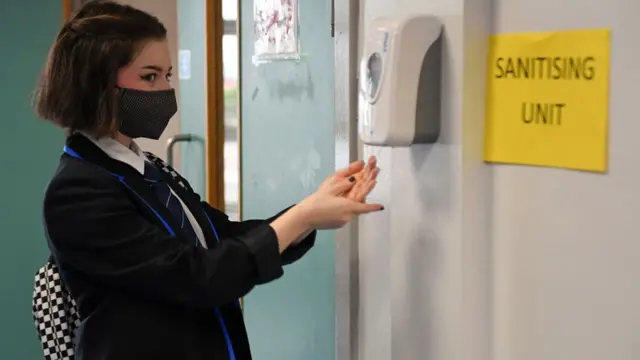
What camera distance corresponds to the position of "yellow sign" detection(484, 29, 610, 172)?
0.88 m

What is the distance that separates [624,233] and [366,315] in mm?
617

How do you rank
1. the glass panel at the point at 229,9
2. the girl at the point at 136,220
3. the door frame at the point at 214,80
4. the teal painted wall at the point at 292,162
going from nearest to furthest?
1. the girl at the point at 136,220
2. the teal painted wall at the point at 292,162
3. the glass panel at the point at 229,9
4. the door frame at the point at 214,80

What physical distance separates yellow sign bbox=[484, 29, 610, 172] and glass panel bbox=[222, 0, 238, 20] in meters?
1.29

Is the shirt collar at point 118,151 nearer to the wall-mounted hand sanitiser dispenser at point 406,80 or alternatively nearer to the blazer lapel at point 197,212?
the blazer lapel at point 197,212

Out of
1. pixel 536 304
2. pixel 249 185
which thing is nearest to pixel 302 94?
pixel 249 185

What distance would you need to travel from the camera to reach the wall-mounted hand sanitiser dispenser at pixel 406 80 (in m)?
1.04

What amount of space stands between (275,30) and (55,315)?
90 cm

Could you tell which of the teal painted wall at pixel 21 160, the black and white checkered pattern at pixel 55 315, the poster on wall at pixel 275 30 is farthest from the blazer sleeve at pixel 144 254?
the teal painted wall at pixel 21 160

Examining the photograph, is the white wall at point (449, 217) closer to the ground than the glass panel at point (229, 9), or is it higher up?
closer to the ground

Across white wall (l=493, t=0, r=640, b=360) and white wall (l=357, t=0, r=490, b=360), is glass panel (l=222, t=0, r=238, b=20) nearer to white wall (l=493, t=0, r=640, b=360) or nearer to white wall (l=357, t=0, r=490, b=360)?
white wall (l=357, t=0, r=490, b=360)

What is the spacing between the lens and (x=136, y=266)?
1.12 m

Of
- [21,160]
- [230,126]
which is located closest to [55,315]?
[230,126]

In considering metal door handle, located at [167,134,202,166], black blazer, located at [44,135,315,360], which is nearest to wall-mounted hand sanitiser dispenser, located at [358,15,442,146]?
black blazer, located at [44,135,315,360]

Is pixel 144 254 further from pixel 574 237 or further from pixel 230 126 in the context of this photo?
pixel 230 126
